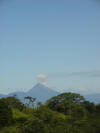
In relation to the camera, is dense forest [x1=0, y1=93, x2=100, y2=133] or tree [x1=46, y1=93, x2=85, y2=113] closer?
dense forest [x1=0, y1=93, x2=100, y2=133]

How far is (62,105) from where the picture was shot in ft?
196

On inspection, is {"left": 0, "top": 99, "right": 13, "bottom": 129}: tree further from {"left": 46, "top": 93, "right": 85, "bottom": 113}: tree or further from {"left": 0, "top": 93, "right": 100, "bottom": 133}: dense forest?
{"left": 46, "top": 93, "right": 85, "bottom": 113}: tree

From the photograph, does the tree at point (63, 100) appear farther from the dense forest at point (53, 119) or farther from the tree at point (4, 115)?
the tree at point (4, 115)

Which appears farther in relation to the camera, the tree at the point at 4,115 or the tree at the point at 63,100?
the tree at the point at 63,100

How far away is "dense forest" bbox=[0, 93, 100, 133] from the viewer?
2975 cm

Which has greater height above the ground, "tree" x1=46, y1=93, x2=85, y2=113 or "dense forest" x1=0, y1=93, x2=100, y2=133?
"tree" x1=46, y1=93, x2=85, y2=113

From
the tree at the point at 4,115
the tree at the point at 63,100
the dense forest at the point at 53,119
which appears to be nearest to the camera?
the dense forest at the point at 53,119

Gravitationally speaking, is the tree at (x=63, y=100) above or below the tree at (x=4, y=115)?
above

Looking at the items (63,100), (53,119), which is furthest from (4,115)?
(63,100)

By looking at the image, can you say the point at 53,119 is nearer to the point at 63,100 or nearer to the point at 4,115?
the point at 4,115

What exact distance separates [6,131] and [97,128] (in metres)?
13.8

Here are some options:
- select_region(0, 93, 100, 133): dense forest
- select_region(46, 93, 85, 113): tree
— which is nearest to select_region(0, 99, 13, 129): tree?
select_region(0, 93, 100, 133): dense forest

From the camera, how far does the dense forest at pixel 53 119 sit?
29.8 metres

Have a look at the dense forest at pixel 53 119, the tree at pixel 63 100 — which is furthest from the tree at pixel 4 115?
the tree at pixel 63 100
